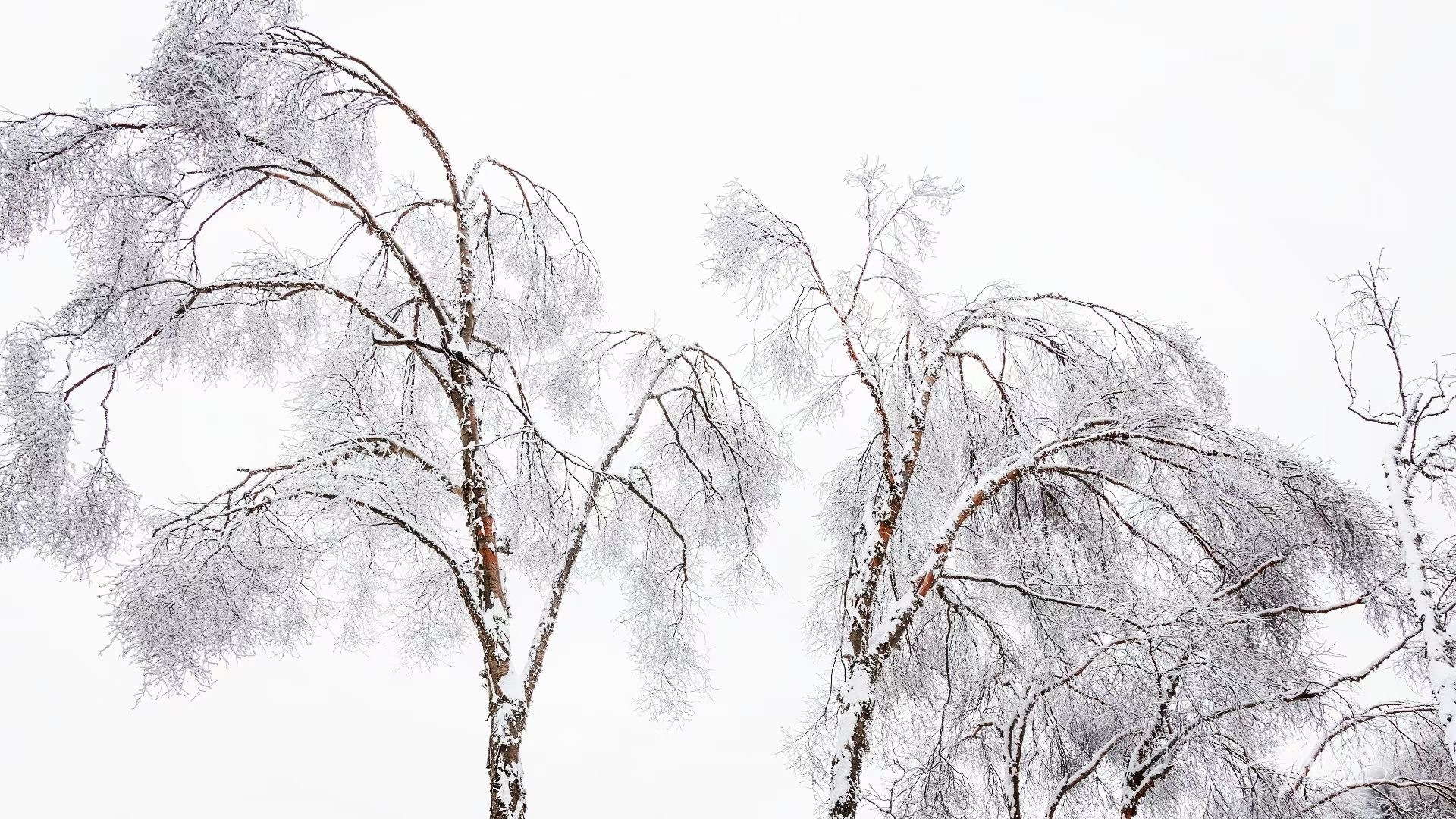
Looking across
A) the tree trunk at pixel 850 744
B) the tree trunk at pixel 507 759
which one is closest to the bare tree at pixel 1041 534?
the tree trunk at pixel 850 744

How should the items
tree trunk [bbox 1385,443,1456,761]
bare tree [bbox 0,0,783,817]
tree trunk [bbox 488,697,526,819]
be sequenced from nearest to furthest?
tree trunk [bbox 1385,443,1456,761]
bare tree [bbox 0,0,783,817]
tree trunk [bbox 488,697,526,819]

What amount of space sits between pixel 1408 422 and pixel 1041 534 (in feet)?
8.36

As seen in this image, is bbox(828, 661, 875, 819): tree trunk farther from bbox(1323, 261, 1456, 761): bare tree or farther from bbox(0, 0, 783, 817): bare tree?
bbox(1323, 261, 1456, 761): bare tree

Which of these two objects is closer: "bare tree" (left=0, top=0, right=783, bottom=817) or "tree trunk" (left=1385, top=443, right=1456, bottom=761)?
"tree trunk" (left=1385, top=443, right=1456, bottom=761)

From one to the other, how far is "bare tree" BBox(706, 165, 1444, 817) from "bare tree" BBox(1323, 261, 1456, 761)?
78 centimetres

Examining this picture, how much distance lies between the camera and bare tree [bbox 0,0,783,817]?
5.25 meters

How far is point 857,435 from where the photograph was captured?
26.3 ft

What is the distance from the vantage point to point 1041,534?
685cm

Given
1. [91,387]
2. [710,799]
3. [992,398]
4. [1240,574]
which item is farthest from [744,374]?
[710,799]

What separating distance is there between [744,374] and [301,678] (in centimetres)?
3292

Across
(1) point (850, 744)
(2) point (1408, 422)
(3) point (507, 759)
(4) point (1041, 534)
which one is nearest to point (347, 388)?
(3) point (507, 759)

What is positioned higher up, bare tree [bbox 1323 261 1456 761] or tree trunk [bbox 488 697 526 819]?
bare tree [bbox 1323 261 1456 761]

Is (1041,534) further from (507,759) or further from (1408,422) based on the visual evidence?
(507,759)

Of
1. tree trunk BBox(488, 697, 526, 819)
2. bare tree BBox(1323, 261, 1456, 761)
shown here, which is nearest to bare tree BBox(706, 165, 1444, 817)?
bare tree BBox(1323, 261, 1456, 761)
